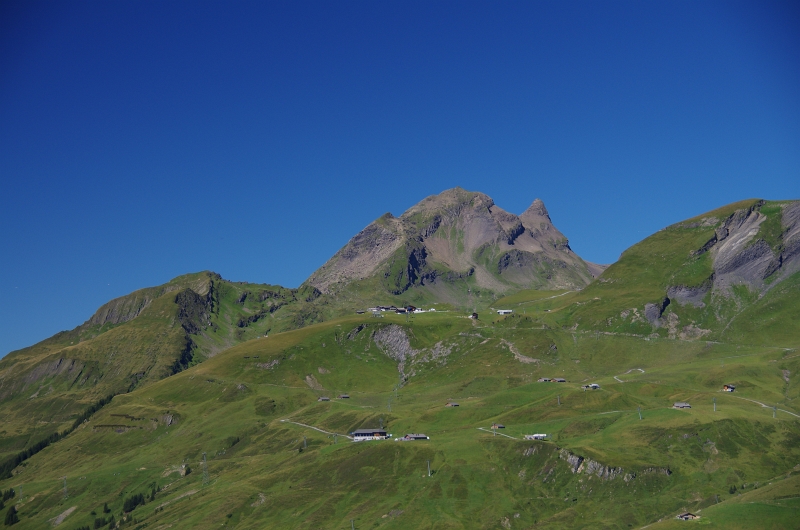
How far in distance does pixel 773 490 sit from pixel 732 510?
58.1 feet

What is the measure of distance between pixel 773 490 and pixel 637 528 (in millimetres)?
36491

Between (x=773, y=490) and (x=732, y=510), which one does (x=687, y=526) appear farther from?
(x=773, y=490)

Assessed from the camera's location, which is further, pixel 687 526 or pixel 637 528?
pixel 637 528

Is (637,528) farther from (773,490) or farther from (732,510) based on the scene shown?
(773,490)

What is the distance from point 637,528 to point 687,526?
62.5 ft

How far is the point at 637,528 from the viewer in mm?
196875

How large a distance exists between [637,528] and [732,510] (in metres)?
24.6

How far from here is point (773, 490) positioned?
19475cm

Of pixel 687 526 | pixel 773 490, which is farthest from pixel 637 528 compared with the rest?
pixel 773 490

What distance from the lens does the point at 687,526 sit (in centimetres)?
18025

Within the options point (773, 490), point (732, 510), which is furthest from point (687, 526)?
point (773, 490)

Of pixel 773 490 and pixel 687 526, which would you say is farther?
pixel 773 490

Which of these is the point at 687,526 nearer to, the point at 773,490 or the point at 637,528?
the point at 637,528
